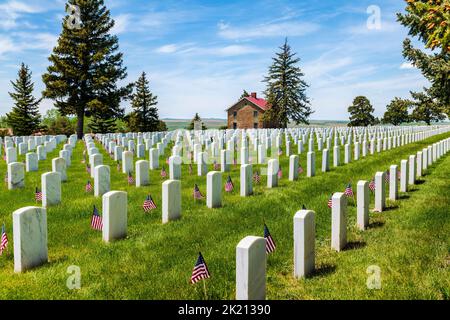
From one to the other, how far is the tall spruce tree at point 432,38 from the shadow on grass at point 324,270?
404 cm

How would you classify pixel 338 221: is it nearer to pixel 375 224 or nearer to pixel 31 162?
pixel 375 224

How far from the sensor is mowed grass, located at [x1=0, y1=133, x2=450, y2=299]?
4.53 meters

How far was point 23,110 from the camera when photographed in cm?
5725

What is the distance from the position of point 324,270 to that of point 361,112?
9103 centimetres

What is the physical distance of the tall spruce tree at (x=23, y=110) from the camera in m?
54.3

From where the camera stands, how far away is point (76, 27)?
127ft

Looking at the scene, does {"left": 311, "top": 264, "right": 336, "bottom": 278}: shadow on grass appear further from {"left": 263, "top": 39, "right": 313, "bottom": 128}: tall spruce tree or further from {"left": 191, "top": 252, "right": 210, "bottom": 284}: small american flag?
{"left": 263, "top": 39, "right": 313, "bottom": 128}: tall spruce tree

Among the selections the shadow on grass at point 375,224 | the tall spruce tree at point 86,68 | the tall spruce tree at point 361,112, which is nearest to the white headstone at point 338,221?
the shadow on grass at point 375,224

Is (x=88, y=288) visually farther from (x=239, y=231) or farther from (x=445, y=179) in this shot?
(x=445, y=179)

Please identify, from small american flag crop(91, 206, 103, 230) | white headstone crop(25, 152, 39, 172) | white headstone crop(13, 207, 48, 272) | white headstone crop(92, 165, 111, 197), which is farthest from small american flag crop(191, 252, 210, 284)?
white headstone crop(25, 152, 39, 172)

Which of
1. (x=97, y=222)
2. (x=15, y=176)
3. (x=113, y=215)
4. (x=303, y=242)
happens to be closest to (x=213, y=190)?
(x=97, y=222)

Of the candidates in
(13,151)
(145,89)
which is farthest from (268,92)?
(13,151)

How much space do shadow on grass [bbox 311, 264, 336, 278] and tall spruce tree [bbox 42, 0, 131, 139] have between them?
121 ft

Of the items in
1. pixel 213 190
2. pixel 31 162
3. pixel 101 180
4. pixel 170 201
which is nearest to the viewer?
pixel 170 201
